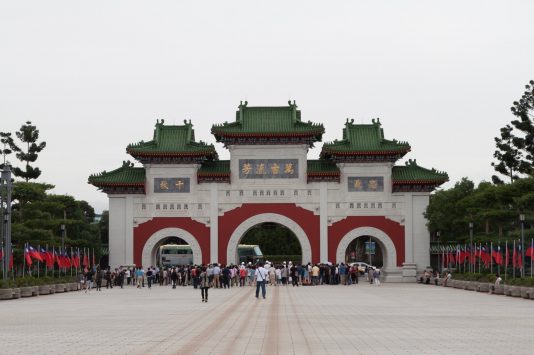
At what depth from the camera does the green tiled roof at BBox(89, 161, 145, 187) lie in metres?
59.6

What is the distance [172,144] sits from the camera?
61.2 meters

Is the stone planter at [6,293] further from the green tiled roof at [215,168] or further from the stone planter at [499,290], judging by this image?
the green tiled roof at [215,168]

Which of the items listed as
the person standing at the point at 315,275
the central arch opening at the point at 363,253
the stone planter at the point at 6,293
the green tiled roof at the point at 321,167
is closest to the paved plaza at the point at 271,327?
the stone planter at the point at 6,293

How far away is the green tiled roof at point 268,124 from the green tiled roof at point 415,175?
5487 mm

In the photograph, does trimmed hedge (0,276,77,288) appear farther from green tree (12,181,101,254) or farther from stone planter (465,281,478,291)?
stone planter (465,281,478,291)

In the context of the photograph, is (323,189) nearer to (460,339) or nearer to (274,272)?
(274,272)

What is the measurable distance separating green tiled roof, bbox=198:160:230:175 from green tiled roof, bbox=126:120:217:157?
616 millimetres

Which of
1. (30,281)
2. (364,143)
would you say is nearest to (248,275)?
(364,143)

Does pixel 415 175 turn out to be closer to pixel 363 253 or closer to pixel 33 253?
pixel 33 253

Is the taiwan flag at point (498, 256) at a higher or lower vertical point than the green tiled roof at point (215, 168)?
lower

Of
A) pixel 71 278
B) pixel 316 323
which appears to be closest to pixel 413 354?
pixel 316 323

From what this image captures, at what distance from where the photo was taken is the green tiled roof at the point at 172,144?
5988cm

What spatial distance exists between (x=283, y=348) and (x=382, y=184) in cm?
4344

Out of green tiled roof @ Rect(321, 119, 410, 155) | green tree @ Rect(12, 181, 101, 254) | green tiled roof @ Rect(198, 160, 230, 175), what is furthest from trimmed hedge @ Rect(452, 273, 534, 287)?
green tree @ Rect(12, 181, 101, 254)
